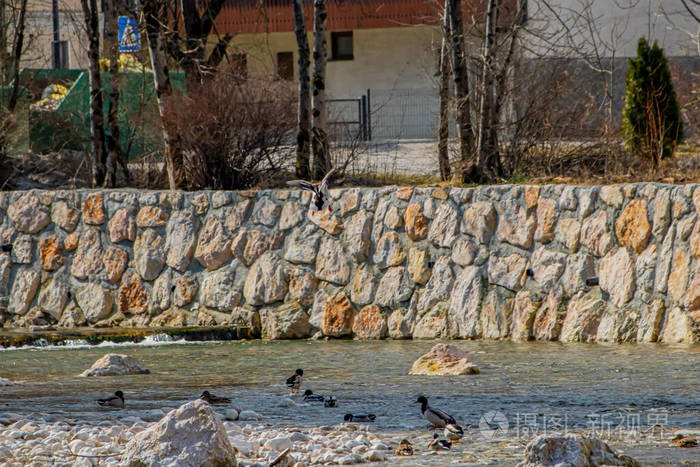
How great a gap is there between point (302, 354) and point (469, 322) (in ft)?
6.29

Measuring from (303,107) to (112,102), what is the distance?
352 centimetres

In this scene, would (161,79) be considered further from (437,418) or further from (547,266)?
(437,418)

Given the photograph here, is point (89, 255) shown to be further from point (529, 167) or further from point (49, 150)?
point (49, 150)

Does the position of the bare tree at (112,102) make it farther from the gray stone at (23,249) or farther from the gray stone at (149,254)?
the gray stone at (149,254)

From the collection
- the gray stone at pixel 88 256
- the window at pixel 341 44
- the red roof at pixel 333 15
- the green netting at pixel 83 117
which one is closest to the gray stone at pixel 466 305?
the gray stone at pixel 88 256

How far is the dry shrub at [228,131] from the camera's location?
14.4 metres

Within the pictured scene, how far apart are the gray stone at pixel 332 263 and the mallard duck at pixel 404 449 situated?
6.34m

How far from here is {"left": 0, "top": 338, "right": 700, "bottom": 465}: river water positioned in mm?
6734

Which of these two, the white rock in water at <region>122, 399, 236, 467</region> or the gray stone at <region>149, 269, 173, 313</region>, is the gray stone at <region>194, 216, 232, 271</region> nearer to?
the gray stone at <region>149, 269, 173, 313</region>

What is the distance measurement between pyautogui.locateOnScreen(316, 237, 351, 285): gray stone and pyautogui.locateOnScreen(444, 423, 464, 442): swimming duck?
240 inches

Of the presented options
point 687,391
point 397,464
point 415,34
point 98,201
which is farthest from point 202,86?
point 415,34

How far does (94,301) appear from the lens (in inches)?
538

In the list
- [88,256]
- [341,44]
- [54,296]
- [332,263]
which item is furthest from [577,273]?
[341,44]

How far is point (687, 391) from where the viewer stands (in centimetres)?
793
